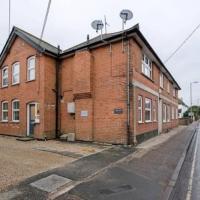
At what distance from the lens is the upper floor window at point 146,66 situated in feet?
49.3

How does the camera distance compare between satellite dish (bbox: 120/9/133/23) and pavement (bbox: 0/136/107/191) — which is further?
satellite dish (bbox: 120/9/133/23)

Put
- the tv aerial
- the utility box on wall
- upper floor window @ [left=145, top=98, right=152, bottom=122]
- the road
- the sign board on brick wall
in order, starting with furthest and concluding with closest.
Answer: upper floor window @ [left=145, top=98, right=152, bottom=122] → the utility box on wall → the tv aerial → the sign board on brick wall → the road

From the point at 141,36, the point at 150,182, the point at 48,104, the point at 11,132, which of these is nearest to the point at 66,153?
the point at 150,182

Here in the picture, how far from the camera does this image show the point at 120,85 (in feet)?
40.5

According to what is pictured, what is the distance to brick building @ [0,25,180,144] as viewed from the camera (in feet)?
40.3

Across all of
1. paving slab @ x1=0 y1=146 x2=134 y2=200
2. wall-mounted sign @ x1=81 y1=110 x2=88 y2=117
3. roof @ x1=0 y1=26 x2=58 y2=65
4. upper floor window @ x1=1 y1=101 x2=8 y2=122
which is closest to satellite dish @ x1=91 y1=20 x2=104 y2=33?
roof @ x1=0 y1=26 x2=58 y2=65

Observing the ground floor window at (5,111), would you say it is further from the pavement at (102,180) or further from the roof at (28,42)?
the pavement at (102,180)

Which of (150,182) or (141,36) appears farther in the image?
(141,36)

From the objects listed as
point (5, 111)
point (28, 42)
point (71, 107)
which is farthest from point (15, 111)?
point (71, 107)

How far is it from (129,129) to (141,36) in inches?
211

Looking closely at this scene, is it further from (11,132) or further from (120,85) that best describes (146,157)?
(11,132)

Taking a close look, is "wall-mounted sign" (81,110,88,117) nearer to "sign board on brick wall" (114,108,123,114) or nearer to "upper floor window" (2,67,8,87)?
"sign board on brick wall" (114,108,123,114)

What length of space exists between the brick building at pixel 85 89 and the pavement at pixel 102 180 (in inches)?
153

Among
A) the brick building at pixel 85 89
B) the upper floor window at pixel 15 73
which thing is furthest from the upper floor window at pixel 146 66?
the upper floor window at pixel 15 73
